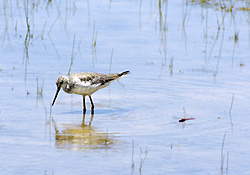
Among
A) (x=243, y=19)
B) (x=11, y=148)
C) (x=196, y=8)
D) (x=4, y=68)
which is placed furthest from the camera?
(x=196, y=8)

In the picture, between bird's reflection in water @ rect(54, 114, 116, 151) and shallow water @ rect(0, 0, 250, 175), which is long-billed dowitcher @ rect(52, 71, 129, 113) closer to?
shallow water @ rect(0, 0, 250, 175)

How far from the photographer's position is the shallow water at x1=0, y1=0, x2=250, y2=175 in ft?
24.2

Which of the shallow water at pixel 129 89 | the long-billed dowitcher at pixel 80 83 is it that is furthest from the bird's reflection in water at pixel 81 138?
the long-billed dowitcher at pixel 80 83

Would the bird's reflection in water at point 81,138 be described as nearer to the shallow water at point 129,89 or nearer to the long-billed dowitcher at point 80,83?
the shallow water at point 129,89

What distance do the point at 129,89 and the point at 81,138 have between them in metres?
3.08

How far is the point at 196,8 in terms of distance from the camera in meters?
18.0

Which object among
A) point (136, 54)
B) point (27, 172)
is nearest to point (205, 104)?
point (136, 54)

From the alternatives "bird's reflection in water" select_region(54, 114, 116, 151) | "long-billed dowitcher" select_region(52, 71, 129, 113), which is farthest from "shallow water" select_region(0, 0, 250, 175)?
"long-billed dowitcher" select_region(52, 71, 129, 113)

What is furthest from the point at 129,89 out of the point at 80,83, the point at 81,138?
the point at 81,138

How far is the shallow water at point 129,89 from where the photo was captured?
7.39m

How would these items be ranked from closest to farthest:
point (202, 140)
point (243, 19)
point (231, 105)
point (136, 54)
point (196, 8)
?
point (202, 140)
point (231, 105)
point (136, 54)
point (243, 19)
point (196, 8)

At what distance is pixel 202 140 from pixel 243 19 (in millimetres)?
9413

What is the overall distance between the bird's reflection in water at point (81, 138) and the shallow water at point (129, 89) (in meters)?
0.01

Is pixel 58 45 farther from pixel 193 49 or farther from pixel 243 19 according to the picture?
pixel 243 19
